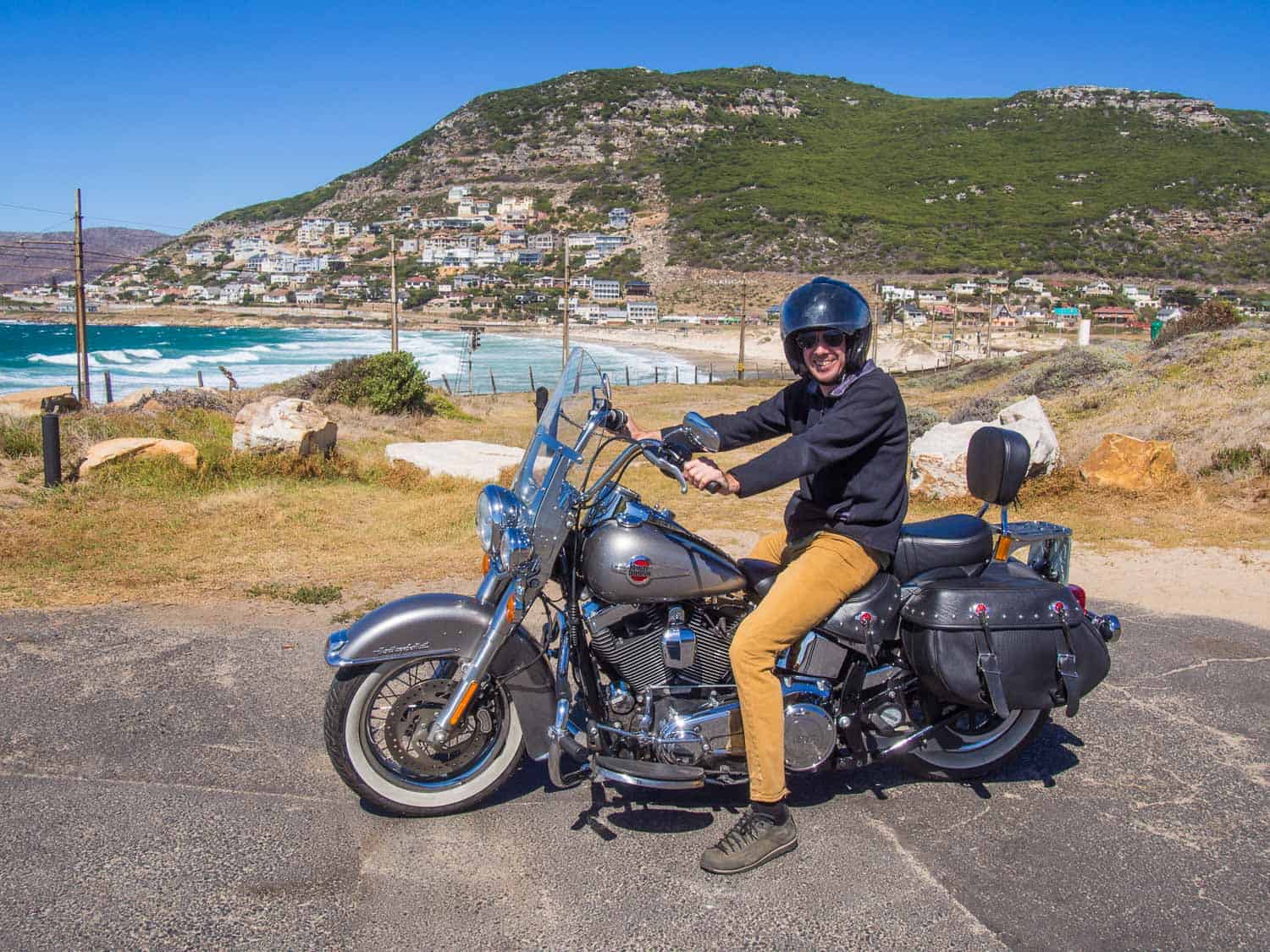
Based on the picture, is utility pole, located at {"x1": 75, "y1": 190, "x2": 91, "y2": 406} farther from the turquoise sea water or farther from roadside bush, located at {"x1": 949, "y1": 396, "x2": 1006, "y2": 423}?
roadside bush, located at {"x1": 949, "y1": 396, "x2": 1006, "y2": 423}

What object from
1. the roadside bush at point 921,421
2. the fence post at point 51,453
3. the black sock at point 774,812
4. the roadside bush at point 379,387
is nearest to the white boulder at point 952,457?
the roadside bush at point 921,421

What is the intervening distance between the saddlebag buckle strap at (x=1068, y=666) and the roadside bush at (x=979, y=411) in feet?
47.4

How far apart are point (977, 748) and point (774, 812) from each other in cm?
122

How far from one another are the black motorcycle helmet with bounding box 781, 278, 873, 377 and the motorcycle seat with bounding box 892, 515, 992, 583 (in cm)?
78

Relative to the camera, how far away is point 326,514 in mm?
9867

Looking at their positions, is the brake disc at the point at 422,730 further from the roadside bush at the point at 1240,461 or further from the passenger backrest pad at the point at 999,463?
the roadside bush at the point at 1240,461

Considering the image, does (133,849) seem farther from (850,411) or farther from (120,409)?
(120,409)

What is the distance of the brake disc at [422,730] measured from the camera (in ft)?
11.8

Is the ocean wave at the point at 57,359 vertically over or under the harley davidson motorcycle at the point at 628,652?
under

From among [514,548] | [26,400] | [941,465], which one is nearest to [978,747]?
[514,548]

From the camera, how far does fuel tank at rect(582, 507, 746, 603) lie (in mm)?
3441

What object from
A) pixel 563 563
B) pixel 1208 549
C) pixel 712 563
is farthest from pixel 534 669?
pixel 1208 549

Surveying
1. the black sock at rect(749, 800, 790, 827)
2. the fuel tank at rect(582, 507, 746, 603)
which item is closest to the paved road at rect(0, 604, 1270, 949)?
the black sock at rect(749, 800, 790, 827)

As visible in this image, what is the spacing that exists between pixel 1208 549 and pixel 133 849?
8425mm
